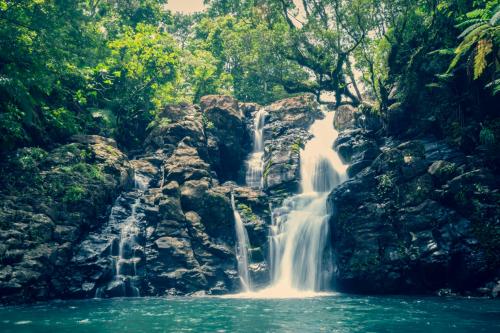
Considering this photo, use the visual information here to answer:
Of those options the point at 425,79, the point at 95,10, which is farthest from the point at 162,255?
the point at 95,10

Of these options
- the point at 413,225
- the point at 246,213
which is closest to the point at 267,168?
the point at 246,213

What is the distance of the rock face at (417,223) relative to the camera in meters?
16.0

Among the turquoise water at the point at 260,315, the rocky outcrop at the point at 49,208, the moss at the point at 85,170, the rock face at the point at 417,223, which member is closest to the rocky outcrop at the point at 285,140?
the rock face at the point at 417,223

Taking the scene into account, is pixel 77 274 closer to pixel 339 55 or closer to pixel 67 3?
pixel 67 3

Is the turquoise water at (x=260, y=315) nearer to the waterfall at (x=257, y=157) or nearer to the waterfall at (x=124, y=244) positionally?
the waterfall at (x=124, y=244)

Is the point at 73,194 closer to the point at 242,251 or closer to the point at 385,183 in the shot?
the point at 242,251

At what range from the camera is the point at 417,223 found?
17.5 m

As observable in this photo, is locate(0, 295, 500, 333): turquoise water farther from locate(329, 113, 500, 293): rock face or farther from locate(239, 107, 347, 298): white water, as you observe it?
locate(239, 107, 347, 298): white water

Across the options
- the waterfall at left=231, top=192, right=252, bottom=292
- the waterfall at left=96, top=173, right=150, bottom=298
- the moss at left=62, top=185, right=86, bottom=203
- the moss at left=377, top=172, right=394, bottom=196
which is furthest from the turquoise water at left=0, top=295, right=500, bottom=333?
the moss at left=377, top=172, right=394, bottom=196

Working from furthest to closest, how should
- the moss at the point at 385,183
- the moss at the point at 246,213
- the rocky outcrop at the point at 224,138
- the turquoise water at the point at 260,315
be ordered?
the rocky outcrop at the point at 224,138
the moss at the point at 246,213
the moss at the point at 385,183
the turquoise water at the point at 260,315

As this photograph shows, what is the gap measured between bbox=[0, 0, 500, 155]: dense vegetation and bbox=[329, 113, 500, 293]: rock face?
2.22 metres

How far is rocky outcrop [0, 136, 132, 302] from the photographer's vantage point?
14.7m

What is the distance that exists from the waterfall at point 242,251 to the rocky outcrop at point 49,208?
7.06 metres

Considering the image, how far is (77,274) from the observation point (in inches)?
646
